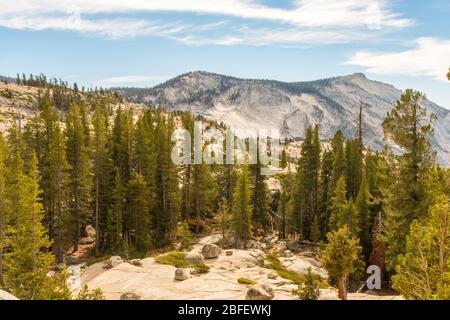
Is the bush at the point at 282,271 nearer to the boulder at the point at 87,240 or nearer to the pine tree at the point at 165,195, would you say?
the pine tree at the point at 165,195

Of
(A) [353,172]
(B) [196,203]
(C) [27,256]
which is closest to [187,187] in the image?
(B) [196,203]

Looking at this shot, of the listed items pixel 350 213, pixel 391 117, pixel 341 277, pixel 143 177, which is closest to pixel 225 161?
pixel 143 177

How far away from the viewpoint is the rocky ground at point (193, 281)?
26.2m

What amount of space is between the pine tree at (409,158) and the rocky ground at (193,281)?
6.33 m

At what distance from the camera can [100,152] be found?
166ft

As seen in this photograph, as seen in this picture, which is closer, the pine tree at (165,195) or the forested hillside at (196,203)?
the forested hillside at (196,203)

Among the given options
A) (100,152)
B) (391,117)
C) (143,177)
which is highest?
(391,117)

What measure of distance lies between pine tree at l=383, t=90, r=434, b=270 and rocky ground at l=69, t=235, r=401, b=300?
633 centimetres

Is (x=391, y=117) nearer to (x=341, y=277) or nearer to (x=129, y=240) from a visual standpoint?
(x=341, y=277)

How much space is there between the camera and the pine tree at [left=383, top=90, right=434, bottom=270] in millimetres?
29062

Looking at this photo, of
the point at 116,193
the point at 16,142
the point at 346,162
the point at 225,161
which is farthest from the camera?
the point at 225,161

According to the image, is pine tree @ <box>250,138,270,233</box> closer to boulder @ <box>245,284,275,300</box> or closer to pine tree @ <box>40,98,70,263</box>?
pine tree @ <box>40,98,70,263</box>

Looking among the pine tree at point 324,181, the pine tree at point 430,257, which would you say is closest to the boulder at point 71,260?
the pine tree at point 324,181
